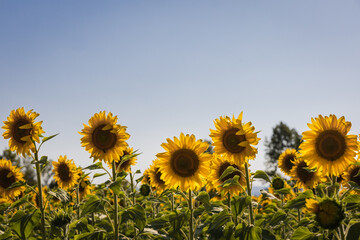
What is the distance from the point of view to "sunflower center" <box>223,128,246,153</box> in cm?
406

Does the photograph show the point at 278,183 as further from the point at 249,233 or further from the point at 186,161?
the point at 249,233

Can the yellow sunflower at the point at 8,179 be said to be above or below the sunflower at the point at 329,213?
above

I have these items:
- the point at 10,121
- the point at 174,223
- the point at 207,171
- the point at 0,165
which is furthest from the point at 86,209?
the point at 0,165

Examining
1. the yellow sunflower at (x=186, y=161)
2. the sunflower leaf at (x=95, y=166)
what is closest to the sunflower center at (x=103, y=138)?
the sunflower leaf at (x=95, y=166)

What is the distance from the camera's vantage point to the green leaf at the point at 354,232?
3.09 meters

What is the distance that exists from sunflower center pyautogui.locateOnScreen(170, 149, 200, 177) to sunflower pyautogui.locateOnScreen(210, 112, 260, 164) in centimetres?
33

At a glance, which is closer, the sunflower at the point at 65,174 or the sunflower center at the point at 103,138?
the sunflower center at the point at 103,138

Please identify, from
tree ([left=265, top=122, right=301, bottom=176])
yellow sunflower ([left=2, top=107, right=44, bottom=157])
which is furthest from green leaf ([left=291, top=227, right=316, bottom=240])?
tree ([left=265, top=122, right=301, bottom=176])

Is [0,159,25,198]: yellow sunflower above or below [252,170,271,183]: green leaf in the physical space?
above

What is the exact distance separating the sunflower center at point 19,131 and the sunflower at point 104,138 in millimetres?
827

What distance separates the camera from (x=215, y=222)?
11.7 feet

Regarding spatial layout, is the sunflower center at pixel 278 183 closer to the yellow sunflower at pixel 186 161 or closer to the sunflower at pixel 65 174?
the yellow sunflower at pixel 186 161

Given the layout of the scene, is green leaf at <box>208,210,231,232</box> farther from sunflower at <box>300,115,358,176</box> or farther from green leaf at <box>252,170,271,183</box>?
sunflower at <box>300,115,358,176</box>

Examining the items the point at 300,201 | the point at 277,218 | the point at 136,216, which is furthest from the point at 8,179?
the point at 300,201
